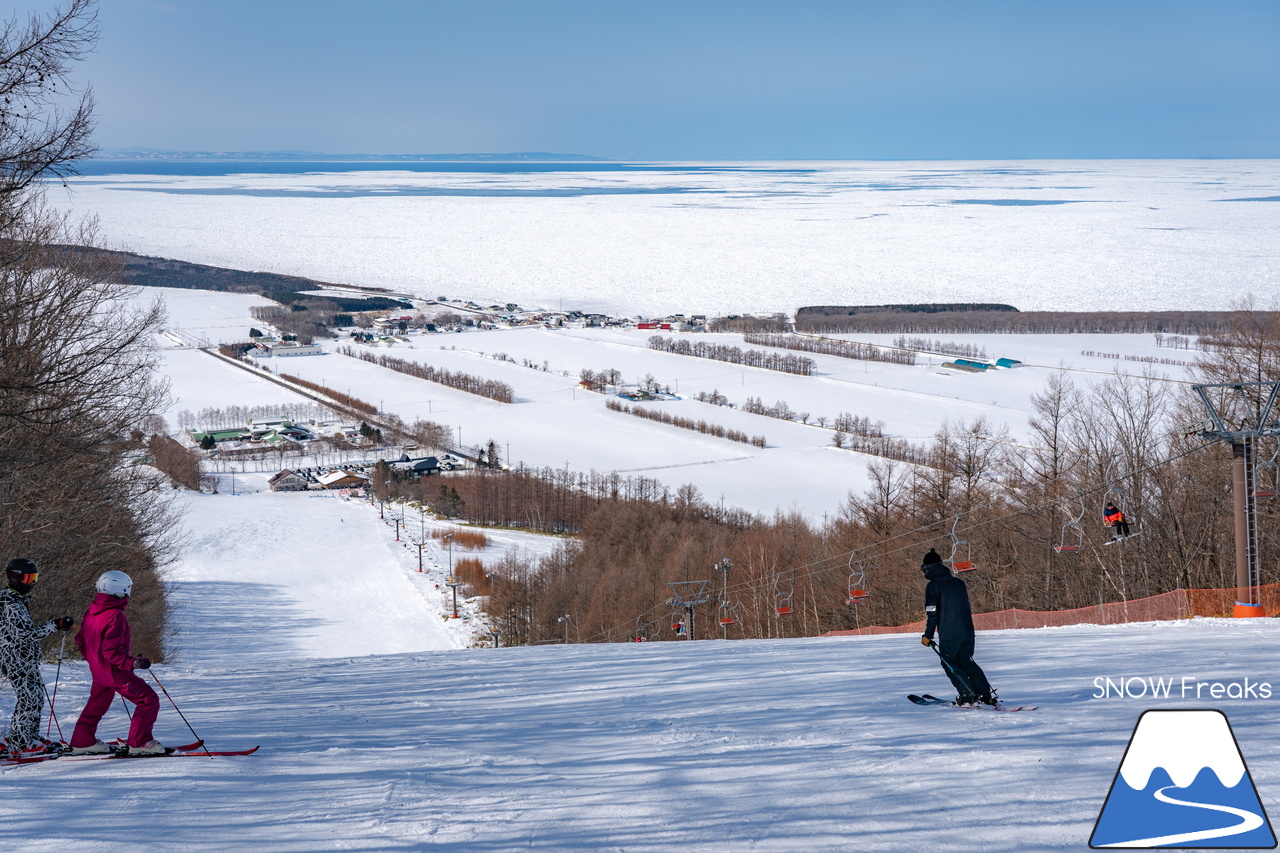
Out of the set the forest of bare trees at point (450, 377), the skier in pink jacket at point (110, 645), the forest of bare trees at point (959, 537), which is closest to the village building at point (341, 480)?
the forest of bare trees at point (450, 377)

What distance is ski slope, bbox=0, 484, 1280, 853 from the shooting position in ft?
17.4

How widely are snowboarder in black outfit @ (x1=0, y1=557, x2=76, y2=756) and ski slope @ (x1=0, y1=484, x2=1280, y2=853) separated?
314mm

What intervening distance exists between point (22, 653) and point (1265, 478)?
Answer: 18.8m

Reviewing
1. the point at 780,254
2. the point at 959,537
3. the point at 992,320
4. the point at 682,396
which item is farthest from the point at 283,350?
the point at 959,537

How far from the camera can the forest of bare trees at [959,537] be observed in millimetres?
23344

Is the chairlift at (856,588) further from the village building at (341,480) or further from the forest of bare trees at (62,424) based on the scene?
the village building at (341,480)

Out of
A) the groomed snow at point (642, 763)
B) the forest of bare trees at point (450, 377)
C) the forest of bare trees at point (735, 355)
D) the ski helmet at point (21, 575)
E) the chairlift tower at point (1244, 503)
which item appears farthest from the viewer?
the forest of bare trees at point (735, 355)

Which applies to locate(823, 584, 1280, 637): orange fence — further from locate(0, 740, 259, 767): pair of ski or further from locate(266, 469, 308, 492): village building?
locate(266, 469, 308, 492): village building

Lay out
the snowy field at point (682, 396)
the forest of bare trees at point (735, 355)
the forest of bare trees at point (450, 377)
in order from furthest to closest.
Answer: the forest of bare trees at point (735, 355) → the forest of bare trees at point (450, 377) → the snowy field at point (682, 396)

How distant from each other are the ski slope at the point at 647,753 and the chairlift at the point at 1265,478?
2.22 metres

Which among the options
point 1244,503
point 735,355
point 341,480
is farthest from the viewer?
point 735,355

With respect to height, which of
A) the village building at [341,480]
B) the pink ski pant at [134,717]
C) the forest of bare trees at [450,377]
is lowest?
the village building at [341,480]

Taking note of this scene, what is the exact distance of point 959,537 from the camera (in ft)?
93.8

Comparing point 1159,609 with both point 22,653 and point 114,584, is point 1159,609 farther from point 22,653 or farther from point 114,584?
point 22,653
